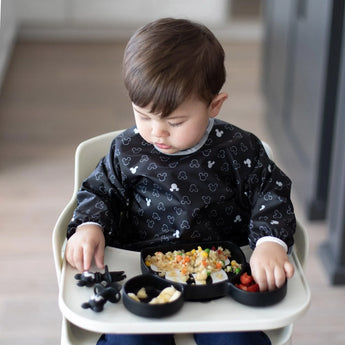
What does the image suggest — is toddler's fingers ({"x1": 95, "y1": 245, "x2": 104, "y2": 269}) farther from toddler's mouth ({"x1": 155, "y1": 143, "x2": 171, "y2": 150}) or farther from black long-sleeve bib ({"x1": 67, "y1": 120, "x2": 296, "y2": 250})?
toddler's mouth ({"x1": 155, "y1": 143, "x2": 171, "y2": 150})

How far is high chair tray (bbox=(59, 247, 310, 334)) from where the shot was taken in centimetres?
92

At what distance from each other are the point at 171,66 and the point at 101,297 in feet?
1.20

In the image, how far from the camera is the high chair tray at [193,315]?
3.01 ft

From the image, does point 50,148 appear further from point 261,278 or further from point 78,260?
point 261,278

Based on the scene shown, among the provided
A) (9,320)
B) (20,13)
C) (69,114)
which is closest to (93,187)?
(9,320)

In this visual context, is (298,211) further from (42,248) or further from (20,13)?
(20,13)

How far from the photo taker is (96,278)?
101 cm

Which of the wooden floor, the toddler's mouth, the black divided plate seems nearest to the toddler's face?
the toddler's mouth

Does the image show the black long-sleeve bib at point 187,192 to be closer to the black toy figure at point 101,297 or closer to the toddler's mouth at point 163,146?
the toddler's mouth at point 163,146

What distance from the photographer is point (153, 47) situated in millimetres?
1024

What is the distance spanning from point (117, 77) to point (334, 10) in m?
1.88

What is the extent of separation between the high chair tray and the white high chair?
0.08 metres

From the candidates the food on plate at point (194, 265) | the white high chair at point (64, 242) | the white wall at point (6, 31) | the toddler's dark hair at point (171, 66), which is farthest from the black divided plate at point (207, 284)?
the white wall at point (6, 31)

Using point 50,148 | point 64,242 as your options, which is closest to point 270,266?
point 64,242
